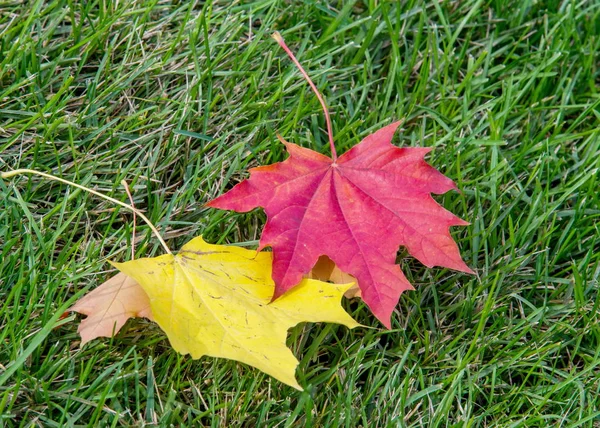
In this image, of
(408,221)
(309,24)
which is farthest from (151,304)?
(309,24)

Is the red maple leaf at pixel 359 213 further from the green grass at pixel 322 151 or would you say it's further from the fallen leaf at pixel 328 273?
the green grass at pixel 322 151

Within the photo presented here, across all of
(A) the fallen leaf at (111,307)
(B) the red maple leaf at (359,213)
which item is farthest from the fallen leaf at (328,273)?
(A) the fallen leaf at (111,307)

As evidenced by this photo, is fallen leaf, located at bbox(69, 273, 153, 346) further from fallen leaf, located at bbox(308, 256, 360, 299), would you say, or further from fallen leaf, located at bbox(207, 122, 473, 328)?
fallen leaf, located at bbox(308, 256, 360, 299)

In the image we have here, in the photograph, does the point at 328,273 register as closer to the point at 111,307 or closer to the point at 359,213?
the point at 359,213

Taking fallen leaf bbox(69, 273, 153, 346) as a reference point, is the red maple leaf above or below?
above

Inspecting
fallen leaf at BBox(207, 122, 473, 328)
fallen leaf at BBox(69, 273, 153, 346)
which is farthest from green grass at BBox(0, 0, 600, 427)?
fallen leaf at BBox(207, 122, 473, 328)
